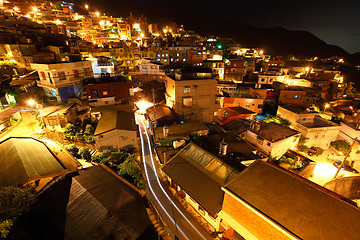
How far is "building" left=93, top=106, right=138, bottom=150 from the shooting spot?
20141mm

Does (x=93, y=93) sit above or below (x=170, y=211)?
above

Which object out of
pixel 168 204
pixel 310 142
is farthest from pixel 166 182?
pixel 310 142

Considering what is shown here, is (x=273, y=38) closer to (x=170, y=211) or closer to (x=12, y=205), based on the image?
(x=170, y=211)

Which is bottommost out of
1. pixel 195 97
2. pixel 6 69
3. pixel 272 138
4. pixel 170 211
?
pixel 170 211

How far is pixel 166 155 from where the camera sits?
17.8 metres

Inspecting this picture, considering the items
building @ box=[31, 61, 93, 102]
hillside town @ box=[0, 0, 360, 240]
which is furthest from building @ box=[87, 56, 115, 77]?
building @ box=[31, 61, 93, 102]

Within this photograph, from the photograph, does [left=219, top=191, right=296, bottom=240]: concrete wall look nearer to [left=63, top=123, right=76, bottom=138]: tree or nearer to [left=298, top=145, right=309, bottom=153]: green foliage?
[left=63, top=123, right=76, bottom=138]: tree

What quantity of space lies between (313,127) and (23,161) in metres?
36.0

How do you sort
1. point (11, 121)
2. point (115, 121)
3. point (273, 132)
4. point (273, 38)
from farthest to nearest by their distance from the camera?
point (273, 38), point (273, 132), point (115, 121), point (11, 121)

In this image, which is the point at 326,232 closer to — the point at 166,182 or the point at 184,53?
the point at 166,182

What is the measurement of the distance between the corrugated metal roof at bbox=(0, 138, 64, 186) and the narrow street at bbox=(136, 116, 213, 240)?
8587mm

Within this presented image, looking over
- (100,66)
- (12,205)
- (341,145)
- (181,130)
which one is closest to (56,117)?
(12,205)

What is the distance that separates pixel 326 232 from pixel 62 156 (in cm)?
2098

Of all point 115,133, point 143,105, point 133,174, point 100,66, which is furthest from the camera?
point 100,66
